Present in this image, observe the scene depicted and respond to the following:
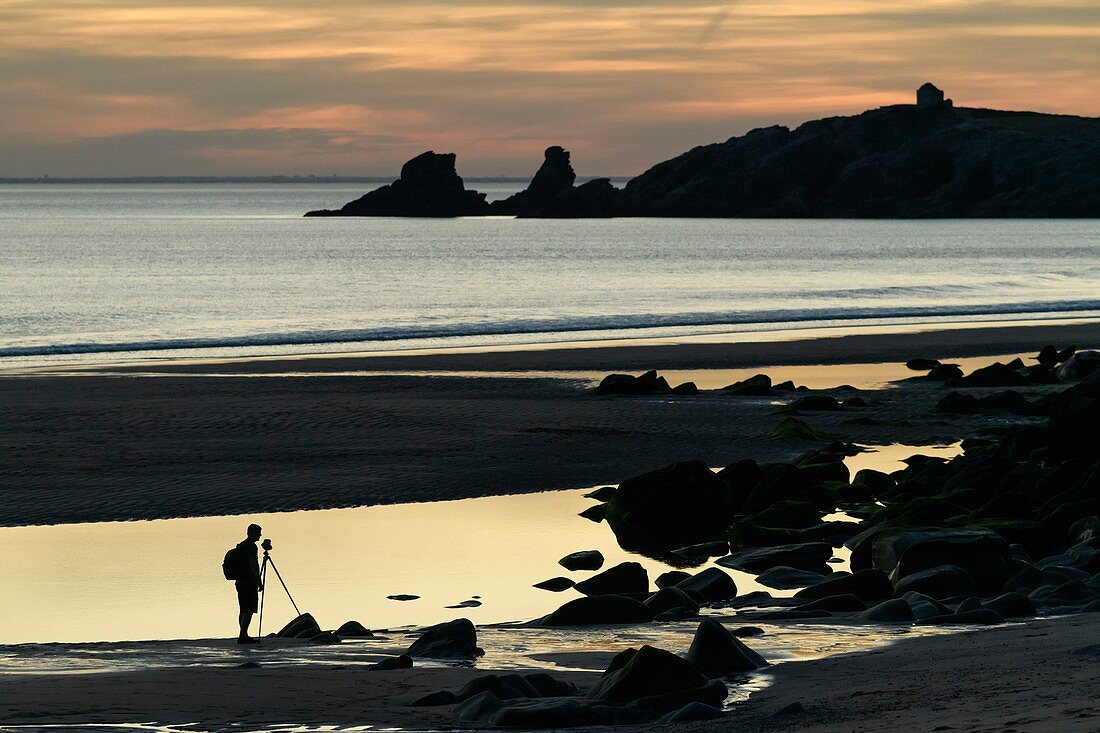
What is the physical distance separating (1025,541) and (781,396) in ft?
48.5

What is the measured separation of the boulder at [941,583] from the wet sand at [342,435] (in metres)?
8.41

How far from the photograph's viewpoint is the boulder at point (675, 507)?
18.0 meters

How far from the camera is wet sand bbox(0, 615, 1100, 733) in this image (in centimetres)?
798

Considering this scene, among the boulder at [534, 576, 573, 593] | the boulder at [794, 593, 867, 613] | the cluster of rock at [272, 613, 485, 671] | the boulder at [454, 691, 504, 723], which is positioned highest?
the boulder at [454, 691, 504, 723]

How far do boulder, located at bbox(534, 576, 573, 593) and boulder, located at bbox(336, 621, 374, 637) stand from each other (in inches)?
111

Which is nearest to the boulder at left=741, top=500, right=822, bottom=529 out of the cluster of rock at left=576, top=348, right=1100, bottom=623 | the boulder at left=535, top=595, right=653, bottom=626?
the cluster of rock at left=576, top=348, right=1100, bottom=623

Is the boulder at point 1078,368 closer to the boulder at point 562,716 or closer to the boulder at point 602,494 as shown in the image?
the boulder at point 602,494

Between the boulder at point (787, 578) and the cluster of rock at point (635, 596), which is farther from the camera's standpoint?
the boulder at point (787, 578)

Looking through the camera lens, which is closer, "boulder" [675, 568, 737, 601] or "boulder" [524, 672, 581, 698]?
"boulder" [524, 672, 581, 698]

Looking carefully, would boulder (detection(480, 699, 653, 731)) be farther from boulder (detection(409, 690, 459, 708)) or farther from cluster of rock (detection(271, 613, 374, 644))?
cluster of rock (detection(271, 613, 374, 644))

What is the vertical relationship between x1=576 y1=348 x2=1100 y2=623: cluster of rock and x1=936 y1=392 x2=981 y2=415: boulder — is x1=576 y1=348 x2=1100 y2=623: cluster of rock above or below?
below

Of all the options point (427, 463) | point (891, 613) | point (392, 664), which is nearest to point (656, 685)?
point (392, 664)

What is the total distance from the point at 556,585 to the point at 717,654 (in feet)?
15.5

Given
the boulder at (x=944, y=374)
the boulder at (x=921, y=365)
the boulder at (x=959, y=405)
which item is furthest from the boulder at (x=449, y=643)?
the boulder at (x=921, y=365)
